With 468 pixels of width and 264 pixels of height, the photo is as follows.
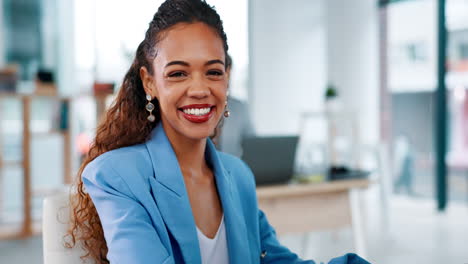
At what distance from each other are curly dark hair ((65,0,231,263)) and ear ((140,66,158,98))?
0.5 inches

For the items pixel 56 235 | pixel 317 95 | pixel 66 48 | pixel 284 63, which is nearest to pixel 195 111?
pixel 56 235

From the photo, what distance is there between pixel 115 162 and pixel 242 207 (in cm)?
34

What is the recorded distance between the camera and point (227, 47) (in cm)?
114

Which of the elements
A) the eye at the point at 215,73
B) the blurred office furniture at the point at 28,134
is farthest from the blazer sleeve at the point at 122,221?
the blurred office furniture at the point at 28,134

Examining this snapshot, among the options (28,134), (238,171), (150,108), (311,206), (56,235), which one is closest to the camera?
(56,235)

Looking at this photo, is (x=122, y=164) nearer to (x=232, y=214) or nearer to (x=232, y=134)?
(x=232, y=214)

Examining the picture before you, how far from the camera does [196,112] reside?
3.40 feet

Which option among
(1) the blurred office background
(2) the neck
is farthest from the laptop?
(1) the blurred office background

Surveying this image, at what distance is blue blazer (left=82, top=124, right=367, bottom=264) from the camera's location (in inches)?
35.1

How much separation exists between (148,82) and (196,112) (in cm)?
16

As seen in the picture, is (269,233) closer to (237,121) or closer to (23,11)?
(237,121)

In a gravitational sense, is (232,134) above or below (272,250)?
above

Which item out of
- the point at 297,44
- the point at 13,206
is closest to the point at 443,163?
the point at 297,44

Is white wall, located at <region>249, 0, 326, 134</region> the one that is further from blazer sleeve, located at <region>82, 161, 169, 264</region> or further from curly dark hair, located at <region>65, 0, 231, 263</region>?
blazer sleeve, located at <region>82, 161, 169, 264</region>
